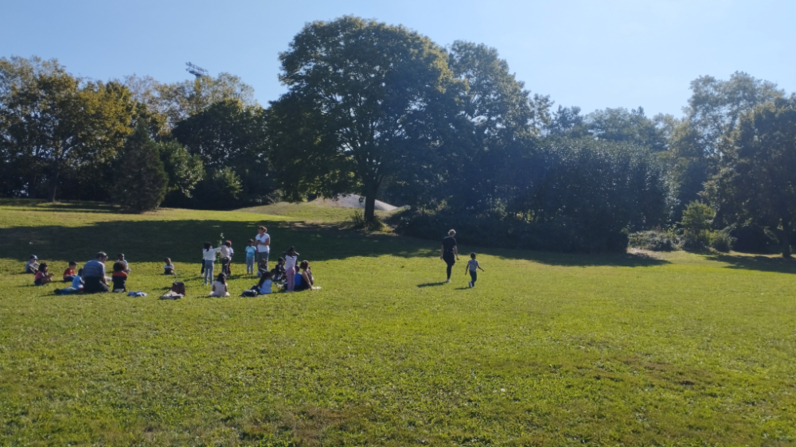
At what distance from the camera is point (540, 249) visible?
36531mm

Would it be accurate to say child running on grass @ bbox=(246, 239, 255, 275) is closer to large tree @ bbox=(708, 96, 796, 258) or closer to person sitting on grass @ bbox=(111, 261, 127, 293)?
person sitting on grass @ bbox=(111, 261, 127, 293)

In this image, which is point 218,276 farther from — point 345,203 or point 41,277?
point 345,203

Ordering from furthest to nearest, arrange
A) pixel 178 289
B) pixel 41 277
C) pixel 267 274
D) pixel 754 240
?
1. pixel 754 240
2. pixel 41 277
3. pixel 267 274
4. pixel 178 289

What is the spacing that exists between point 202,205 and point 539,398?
1975 inches

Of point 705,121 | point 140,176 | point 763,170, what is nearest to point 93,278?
point 140,176

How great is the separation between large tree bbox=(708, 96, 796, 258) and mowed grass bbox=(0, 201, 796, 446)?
25.4 meters

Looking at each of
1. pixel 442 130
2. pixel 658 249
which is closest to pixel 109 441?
pixel 442 130

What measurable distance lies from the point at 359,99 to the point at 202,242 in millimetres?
15030

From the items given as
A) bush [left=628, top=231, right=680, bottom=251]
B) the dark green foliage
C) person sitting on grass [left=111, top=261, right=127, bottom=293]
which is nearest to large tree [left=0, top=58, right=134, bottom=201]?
the dark green foliage

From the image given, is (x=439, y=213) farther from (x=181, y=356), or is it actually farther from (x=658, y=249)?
(x=181, y=356)

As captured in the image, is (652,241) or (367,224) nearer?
(367,224)

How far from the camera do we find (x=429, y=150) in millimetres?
36406

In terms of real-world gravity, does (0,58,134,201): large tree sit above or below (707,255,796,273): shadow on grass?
above

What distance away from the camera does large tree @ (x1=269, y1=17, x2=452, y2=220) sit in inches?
1423
